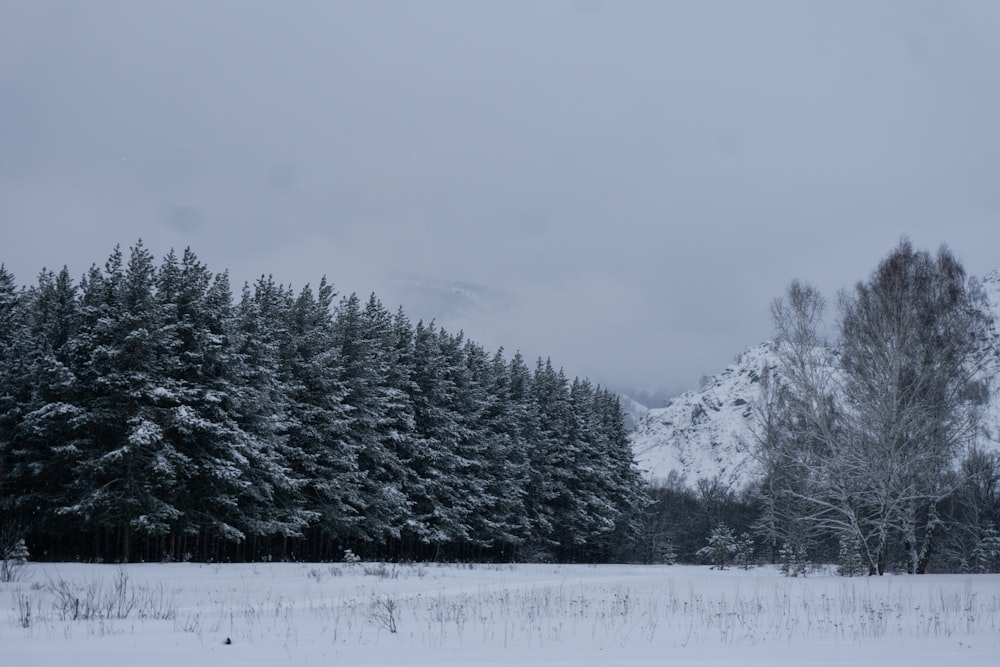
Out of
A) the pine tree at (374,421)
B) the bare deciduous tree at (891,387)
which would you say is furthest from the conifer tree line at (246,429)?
the bare deciduous tree at (891,387)

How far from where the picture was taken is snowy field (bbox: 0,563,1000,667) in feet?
29.6

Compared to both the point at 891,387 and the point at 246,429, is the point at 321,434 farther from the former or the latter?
the point at 891,387

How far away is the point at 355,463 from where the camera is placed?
36.3 metres

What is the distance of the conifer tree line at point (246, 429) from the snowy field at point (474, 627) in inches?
290

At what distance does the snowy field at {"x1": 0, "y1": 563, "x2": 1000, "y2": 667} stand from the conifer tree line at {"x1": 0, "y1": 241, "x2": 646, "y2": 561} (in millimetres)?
7378

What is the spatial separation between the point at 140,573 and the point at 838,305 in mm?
24938

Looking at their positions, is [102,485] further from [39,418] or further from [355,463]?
[355,463]

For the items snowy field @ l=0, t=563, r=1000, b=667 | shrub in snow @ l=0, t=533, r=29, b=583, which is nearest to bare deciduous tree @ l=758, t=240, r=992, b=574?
snowy field @ l=0, t=563, r=1000, b=667

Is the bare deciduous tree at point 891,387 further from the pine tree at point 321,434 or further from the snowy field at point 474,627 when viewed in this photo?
the pine tree at point 321,434

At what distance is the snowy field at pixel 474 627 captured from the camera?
9016mm

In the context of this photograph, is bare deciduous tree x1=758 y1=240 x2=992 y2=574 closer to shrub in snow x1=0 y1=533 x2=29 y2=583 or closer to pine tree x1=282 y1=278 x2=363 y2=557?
pine tree x1=282 y1=278 x2=363 y2=557

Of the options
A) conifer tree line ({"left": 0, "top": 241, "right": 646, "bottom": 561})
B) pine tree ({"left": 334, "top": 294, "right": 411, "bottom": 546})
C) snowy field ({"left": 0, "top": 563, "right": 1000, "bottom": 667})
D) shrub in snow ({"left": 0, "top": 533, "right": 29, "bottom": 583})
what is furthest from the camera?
pine tree ({"left": 334, "top": 294, "right": 411, "bottom": 546})

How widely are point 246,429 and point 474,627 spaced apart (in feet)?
73.1

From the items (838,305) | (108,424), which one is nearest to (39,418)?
(108,424)
